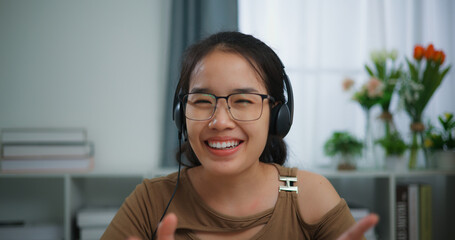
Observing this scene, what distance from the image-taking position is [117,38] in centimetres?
226

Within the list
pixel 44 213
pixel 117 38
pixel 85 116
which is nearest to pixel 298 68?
pixel 117 38

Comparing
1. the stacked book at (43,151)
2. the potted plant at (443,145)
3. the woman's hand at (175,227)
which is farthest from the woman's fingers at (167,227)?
the potted plant at (443,145)

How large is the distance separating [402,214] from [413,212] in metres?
0.07

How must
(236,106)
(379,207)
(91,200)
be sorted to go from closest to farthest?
1. (236,106)
2. (379,207)
3. (91,200)

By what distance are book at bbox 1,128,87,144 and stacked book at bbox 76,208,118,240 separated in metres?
0.40

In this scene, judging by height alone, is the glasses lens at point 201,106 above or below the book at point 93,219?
above

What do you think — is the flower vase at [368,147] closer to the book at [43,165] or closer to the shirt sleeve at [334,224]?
the shirt sleeve at [334,224]

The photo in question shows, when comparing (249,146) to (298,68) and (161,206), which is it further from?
(298,68)

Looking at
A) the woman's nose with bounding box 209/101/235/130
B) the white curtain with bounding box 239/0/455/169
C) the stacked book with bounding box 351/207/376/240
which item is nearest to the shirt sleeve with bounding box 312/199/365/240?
the woman's nose with bounding box 209/101/235/130

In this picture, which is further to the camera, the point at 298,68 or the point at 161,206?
the point at 298,68

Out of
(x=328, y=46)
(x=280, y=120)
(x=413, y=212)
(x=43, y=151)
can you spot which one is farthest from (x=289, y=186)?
(x=328, y=46)

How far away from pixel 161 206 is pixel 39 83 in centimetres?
169

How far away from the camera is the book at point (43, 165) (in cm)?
186

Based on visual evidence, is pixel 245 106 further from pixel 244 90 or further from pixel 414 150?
pixel 414 150
